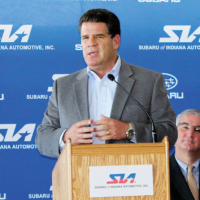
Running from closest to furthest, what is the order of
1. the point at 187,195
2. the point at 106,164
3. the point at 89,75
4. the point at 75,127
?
the point at 106,164 < the point at 75,127 < the point at 89,75 < the point at 187,195

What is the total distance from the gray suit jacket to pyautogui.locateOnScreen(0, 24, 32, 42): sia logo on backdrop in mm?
1458

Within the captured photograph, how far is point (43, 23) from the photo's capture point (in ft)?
14.1

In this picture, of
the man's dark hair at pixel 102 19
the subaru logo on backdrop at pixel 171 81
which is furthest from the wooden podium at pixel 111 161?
the subaru logo on backdrop at pixel 171 81

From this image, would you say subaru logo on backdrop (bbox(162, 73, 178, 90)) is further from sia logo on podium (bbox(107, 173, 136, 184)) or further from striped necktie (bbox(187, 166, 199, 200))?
sia logo on podium (bbox(107, 173, 136, 184))

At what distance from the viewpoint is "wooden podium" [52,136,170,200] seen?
6.32 feet

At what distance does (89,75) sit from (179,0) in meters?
1.90

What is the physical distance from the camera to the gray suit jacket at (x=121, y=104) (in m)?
2.70

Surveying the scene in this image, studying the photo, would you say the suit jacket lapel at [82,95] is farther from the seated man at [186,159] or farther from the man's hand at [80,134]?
the seated man at [186,159]

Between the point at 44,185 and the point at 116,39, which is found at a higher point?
the point at 116,39

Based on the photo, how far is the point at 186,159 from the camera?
150 inches

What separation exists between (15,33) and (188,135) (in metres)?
→ 2.00

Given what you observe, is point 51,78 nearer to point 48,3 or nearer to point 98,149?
point 48,3

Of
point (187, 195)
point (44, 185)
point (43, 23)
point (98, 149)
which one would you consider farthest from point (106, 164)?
point (43, 23)

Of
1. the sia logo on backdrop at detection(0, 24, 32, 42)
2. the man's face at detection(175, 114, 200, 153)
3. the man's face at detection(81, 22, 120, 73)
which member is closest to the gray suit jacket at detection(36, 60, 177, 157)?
the man's face at detection(81, 22, 120, 73)
